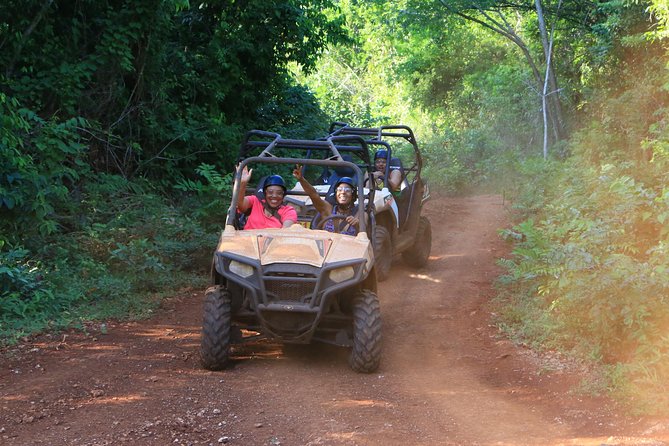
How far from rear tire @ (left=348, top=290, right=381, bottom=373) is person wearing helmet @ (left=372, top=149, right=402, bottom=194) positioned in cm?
447

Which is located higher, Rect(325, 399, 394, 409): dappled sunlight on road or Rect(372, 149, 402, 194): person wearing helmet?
Rect(372, 149, 402, 194): person wearing helmet

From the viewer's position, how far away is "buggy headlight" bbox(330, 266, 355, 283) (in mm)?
6547

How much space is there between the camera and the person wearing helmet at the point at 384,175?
1099cm

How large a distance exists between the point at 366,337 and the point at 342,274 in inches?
21.1

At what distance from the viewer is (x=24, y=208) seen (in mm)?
9125

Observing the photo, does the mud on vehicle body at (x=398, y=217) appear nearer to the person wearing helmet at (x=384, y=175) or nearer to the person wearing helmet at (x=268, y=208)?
the person wearing helmet at (x=384, y=175)

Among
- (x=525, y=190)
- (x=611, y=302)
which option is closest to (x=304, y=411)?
(x=611, y=302)

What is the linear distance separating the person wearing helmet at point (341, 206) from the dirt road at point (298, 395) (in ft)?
3.83

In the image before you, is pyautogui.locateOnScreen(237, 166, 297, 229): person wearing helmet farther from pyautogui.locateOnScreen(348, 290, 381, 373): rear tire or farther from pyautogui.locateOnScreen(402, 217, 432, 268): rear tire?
pyautogui.locateOnScreen(402, 217, 432, 268): rear tire

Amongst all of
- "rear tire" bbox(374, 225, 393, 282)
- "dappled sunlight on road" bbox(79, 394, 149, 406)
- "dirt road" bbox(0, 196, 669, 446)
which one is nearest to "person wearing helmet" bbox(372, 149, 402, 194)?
"rear tire" bbox(374, 225, 393, 282)

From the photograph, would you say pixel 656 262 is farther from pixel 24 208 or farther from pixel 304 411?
pixel 24 208

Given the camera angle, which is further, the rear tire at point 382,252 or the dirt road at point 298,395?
the rear tire at point 382,252

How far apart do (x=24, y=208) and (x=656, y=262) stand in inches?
259

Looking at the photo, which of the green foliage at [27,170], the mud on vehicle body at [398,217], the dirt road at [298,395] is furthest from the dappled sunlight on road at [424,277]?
the green foliage at [27,170]
